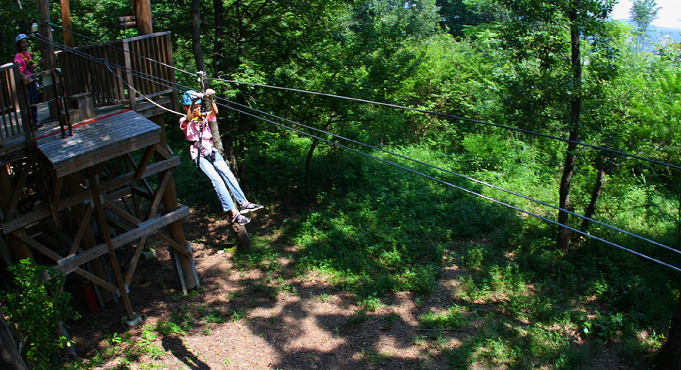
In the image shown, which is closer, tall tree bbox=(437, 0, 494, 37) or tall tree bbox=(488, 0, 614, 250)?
tall tree bbox=(488, 0, 614, 250)

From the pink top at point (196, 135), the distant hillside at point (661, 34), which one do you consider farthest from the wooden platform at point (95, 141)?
the distant hillside at point (661, 34)

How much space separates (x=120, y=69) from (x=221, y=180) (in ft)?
9.18

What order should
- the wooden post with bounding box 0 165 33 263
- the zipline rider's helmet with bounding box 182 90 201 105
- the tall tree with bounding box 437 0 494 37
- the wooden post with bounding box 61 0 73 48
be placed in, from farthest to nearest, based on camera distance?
the tall tree with bounding box 437 0 494 37 → the wooden post with bounding box 61 0 73 48 → the wooden post with bounding box 0 165 33 263 → the zipline rider's helmet with bounding box 182 90 201 105

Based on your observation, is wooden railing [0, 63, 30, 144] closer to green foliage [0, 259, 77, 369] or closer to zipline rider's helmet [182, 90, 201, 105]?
green foliage [0, 259, 77, 369]

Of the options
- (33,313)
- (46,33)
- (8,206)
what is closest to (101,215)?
(8,206)

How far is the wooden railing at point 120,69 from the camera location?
27.6 ft

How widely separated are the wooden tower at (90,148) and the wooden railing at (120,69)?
0.02 metres

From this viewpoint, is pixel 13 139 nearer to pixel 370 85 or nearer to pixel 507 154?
pixel 370 85

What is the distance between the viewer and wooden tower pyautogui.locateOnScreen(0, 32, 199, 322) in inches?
287

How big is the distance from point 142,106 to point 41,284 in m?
3.79

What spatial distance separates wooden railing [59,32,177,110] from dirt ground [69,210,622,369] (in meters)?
4.18

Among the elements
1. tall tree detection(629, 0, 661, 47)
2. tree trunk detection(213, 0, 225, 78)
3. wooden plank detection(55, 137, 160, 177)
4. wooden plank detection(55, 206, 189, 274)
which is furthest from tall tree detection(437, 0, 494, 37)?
wooden plank detection(55, 137, 160, 177)

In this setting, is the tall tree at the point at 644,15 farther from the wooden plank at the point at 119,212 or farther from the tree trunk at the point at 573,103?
the wooden plank at the point at 119,212

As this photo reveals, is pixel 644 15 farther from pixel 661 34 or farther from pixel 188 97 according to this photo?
pixel 188 97
